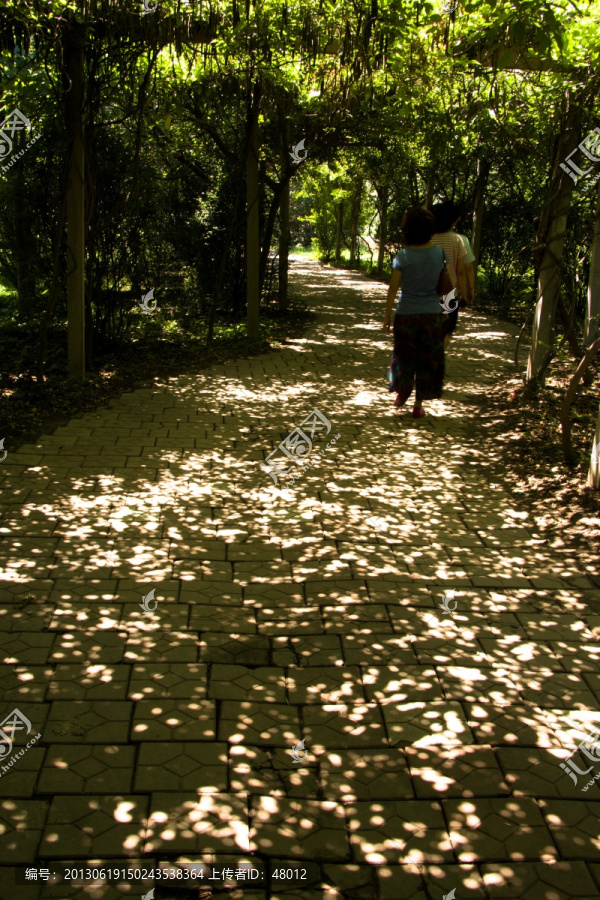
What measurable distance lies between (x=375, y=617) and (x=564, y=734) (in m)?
1.22

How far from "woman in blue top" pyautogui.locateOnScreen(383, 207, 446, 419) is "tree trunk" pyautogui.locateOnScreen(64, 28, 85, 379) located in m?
3.90

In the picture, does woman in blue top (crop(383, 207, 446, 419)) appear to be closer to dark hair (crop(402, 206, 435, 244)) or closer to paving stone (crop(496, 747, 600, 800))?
dark hair (crop(402, 206, 435, 244))

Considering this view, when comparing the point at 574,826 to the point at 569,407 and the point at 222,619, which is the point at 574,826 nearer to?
the point at 222,619

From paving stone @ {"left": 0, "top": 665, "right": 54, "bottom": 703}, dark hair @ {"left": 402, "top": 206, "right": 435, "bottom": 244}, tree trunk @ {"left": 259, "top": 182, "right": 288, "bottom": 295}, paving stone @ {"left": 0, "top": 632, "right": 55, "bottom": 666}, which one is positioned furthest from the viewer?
tree trunk @ {"left": 259, "top": 182, "right": 288, "bottom": 295}

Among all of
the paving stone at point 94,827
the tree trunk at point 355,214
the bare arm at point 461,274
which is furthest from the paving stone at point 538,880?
the tree trunk at point 355,214

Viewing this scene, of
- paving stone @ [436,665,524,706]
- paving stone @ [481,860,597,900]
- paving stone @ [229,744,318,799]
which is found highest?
paving stone @ [436,665,524,706]

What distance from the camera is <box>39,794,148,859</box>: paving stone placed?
2.73m

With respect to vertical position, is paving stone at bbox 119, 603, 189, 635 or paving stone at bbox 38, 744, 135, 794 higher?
paving stone at bbox 119, 603, 189, 635

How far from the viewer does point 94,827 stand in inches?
111

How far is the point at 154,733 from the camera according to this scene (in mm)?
3363

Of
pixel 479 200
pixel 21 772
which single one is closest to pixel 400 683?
pixel 21 772

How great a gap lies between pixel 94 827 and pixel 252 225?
10.6 m

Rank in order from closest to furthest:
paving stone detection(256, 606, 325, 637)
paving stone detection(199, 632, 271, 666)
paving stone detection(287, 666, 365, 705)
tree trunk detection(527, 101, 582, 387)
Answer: paving stone detection(287, 666, 365, 705)
paving stone detection(199, 632, 271, 666)
paving stone detection(256, 606, 325, 637)
tree trunk detection(527, 101, 582, 387)

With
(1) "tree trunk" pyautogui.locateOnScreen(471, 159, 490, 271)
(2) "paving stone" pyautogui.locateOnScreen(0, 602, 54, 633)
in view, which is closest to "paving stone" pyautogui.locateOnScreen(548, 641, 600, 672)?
(2) "paving stone" pyautogui.locateOnScreen(0, 602, 54, 633)
